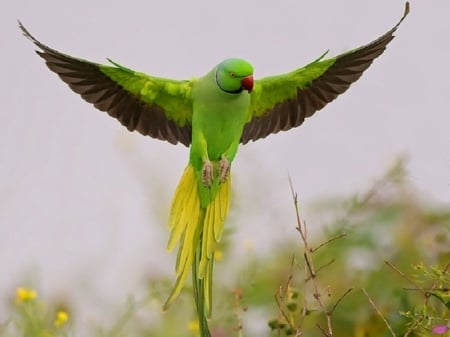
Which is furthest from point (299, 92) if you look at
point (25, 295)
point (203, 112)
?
point (25, 295)

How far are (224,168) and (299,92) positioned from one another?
0.17m

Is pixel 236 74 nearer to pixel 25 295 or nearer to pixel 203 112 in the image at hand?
pixel 203 112

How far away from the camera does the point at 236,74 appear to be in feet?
3.99

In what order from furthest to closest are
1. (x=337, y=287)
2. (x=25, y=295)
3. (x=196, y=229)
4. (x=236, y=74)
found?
1. (x=337, y=287)
2. (x=25, y=295)
3. (x=196, y=229)
4. (x=236, y=74)

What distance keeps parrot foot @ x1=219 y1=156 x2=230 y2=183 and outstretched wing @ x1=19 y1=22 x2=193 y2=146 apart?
0.09 m

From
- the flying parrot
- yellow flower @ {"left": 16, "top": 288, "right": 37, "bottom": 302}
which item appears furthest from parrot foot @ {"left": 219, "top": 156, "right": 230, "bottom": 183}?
yellow flower @ {"left": 16, "top": 288, "right": 37, "bottom": 302}

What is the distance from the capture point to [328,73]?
1366 millimetres

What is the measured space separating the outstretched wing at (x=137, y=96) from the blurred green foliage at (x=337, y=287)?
0.72ft

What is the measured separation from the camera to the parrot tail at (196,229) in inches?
51.9

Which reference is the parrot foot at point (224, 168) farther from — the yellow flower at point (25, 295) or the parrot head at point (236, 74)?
the yellow flower at point (25, 295)

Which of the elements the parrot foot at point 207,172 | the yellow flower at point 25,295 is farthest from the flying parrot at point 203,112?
the yellow flower at point 25,295

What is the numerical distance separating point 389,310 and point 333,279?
250 millimetres

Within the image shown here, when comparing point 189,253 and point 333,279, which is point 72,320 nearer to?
point 189,253

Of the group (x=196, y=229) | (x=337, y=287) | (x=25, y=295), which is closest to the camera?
(x=196, y=229)
